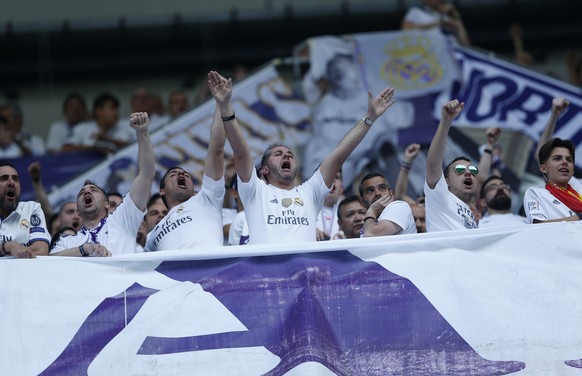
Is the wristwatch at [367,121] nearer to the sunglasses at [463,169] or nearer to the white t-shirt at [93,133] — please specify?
the sunglasses at [463,169]

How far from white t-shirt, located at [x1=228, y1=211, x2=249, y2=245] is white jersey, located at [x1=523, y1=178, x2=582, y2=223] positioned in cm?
182

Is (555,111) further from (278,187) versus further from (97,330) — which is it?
(97,330)

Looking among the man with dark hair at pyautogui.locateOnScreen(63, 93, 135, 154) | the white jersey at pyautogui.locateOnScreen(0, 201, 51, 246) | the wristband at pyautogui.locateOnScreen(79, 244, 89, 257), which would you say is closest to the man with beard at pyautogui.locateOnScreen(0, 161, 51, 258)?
the white jersey at pyautogui.locateOnScreen(0, 201, 51, 246)

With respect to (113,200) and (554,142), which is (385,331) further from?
(113,200)

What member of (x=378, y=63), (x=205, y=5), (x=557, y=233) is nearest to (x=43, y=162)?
(x=378, y=63)

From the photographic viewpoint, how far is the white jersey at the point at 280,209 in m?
7.24

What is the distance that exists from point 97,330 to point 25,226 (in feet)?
4.47

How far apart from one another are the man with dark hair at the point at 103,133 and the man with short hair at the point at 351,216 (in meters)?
2.97

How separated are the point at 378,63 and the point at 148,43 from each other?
394 centimetres

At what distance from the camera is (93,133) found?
10953mm

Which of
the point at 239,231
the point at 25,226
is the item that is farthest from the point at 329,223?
the point at 25,226

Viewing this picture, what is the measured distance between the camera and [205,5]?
14070 millimetres

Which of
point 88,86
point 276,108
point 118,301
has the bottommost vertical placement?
point 118,301

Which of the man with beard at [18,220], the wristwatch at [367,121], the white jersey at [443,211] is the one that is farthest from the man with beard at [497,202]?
the man with beard at [18,220]
